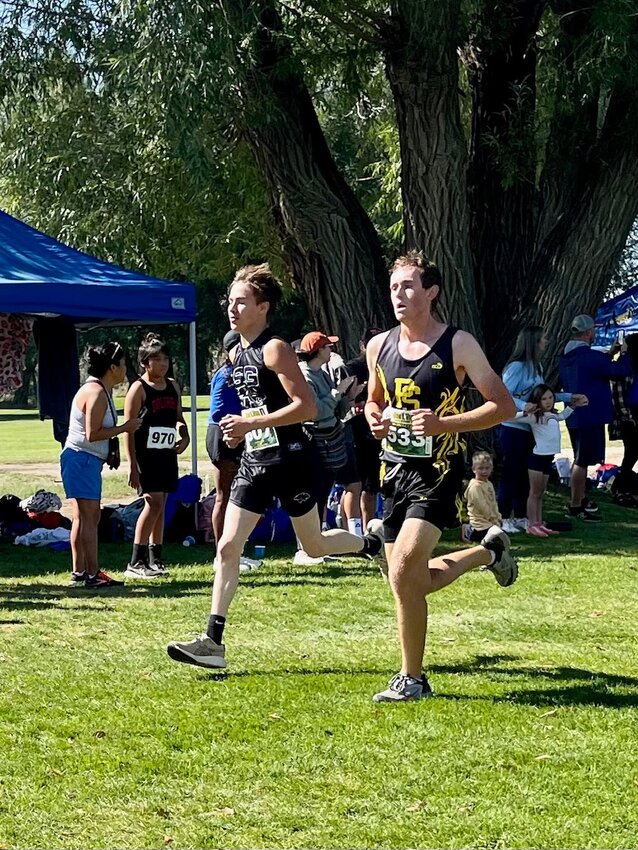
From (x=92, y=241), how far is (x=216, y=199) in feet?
9.62

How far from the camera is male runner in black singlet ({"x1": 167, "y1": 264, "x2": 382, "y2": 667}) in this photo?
6.69 m

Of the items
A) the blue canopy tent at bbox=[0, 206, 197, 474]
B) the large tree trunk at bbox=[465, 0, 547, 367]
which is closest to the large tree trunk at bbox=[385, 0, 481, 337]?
the large tree trunk at bbox=[465, 0, 547, 367]

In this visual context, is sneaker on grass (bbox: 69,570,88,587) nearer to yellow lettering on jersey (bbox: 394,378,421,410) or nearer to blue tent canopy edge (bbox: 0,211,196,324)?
blue tent canopy edge (bbox: 0,211,196,324)

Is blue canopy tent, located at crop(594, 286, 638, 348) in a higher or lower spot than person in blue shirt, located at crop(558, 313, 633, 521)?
higher

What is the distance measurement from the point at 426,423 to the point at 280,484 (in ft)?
4.23

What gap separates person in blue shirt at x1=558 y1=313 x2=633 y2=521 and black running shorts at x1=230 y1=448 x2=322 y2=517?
312 inches

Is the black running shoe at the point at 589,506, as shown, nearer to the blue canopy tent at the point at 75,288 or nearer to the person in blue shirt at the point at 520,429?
the person in blue shirt at the point at 520,429

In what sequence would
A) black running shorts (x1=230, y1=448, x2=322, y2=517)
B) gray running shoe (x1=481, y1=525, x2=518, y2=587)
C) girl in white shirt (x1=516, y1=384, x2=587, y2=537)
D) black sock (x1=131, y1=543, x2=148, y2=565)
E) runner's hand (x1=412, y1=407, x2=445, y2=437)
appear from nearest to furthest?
runner's hand (x1=412, y1=407, x2=445, y2=437) → black running shorts (x1=230, y1=448, x2=322, y2=517) → gray running shoe (x1=481, y1=525, x2=518, y2=587) → black sock (x1=131, y1=543, x2=148, y2=565) → girl in white shirt (x1=516, y1=384, x2=587, y2=537)

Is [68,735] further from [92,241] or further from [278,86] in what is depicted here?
[92,241]

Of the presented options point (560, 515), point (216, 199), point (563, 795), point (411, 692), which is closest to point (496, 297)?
point (560, 515)

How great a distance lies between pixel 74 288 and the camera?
11.7 metres

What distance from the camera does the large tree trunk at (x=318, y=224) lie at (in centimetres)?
1430

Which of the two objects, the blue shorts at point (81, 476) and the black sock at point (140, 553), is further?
the black sock at point (140, 553)

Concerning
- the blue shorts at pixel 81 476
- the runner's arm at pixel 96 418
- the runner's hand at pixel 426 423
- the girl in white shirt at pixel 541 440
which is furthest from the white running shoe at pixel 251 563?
the runner's hand at pixel 426 423
